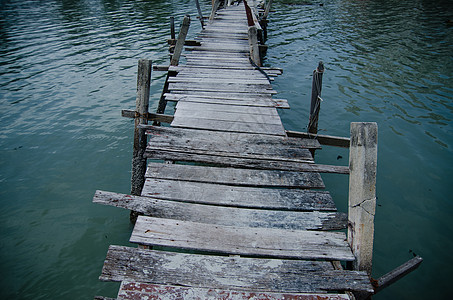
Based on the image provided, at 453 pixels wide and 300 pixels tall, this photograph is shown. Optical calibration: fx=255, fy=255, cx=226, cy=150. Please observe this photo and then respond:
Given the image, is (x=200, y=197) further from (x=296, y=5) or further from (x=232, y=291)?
(x=296, y=5)

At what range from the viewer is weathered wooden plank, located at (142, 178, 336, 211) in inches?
131

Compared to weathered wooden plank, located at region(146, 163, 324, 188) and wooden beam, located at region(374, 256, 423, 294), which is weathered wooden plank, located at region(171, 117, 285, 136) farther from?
wooden beam, located at region(374, 256, 423, 294)

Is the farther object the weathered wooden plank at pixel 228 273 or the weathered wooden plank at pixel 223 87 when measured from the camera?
the weathered wooden plank at pixel 223 87

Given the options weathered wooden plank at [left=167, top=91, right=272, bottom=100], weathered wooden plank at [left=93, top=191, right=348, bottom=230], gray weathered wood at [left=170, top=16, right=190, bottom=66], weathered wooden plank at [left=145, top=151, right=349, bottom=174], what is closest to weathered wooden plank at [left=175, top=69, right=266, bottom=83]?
Result: gray weathered wood at [left=170, top=16, right=190, bottom=66]

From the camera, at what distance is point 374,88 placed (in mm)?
9680

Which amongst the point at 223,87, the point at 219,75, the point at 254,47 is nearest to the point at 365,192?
the point at 223,87

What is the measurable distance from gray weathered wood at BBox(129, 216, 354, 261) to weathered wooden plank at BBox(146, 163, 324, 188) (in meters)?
0.82

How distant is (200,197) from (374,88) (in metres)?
9.17

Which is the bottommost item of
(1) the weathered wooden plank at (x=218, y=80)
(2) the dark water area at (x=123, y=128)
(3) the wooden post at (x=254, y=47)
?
(2) the dark water area at (x=123, y=128)

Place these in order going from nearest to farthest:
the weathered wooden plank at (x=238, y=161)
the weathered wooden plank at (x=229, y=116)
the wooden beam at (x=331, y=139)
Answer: the weathered wooden plank at (x=238, y=161)
the wooden beam at (x=331, y=139)
the weathered wooden plank at (x=229, y=116)

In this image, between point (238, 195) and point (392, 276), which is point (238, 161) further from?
point (392, 276)

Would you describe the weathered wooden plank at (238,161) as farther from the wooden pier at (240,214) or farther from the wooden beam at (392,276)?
the wooden beam at (392,276)

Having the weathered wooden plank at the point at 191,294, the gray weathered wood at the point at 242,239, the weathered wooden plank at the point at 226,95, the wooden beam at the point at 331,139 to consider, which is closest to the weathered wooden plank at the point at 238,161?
the wooden beam at the point at 331,139

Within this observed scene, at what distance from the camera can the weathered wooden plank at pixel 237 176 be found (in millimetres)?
3674
